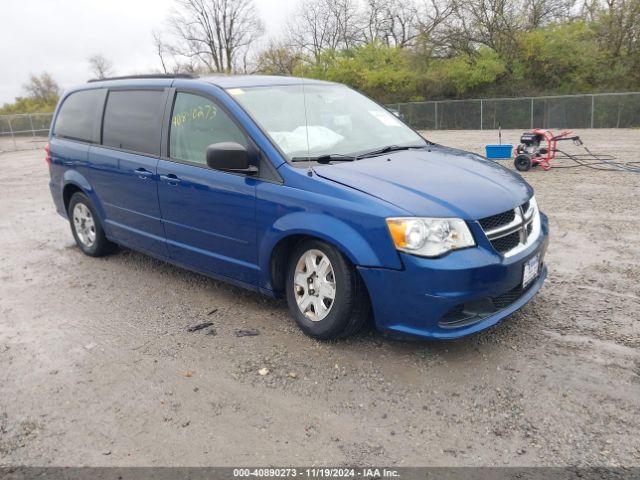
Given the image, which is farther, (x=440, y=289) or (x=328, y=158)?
(x=328, y=158)

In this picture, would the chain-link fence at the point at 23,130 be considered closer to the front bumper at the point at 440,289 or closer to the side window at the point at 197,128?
the side window at the point at 197,128

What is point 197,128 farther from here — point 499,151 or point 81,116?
point 499,151

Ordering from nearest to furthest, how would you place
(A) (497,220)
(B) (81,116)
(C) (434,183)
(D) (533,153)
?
(A) (497,220) < (C) (434,183) < (B) (81,116) < (D) (533,153)

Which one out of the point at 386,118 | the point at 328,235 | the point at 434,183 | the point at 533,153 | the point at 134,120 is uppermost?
the point at 134,120

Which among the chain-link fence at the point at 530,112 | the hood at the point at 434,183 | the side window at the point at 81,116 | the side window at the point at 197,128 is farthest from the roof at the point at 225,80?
the chain-link fence at the point at 530,112

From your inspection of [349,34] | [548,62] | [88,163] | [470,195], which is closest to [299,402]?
[470,195]

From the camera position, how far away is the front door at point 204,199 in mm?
4012

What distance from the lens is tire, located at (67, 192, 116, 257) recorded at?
5.82 m

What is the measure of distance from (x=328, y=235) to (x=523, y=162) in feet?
30.0

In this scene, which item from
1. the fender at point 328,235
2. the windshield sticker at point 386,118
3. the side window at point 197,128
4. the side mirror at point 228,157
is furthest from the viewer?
the windshield sticker at point 386,118

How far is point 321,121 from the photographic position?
4379 mm

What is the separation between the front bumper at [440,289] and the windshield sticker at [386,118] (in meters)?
1.90

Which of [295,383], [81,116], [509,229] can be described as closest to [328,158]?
[509,229]

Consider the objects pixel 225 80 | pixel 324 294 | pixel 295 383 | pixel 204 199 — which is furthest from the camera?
pixel 225 80
